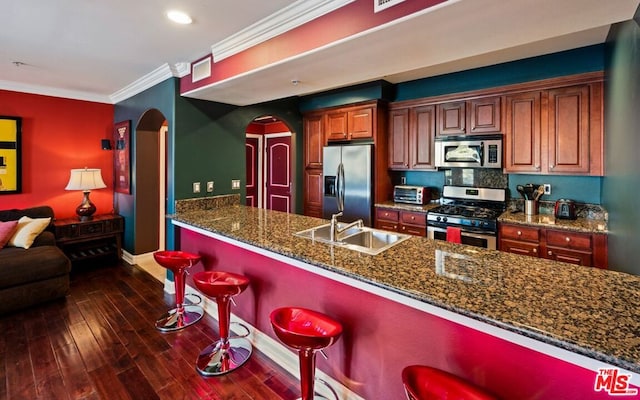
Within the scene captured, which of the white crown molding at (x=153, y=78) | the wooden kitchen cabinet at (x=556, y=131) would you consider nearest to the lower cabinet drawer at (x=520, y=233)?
the wooden kitchen cabinet at (x=556, y=131)

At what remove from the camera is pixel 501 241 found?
326cm

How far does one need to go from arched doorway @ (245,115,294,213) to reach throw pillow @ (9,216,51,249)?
11.1 feet

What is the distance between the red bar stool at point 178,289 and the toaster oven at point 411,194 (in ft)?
8.66

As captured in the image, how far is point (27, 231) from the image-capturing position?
3.57m

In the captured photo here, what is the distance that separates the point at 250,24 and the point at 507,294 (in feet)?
7.98

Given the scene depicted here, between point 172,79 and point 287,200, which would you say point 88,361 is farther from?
point 287,200

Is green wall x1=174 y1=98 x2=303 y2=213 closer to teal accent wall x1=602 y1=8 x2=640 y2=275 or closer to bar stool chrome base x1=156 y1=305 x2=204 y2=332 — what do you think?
bar stool chrome base x1=156 y1=305 x2=204 y2=332

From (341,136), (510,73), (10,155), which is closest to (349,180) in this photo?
(341,136)

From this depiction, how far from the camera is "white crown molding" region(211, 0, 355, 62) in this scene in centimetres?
203

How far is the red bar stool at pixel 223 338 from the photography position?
2201 millimetres

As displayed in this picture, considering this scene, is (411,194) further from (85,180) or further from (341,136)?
(85,180)

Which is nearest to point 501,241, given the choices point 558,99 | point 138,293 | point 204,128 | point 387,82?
point 558,99

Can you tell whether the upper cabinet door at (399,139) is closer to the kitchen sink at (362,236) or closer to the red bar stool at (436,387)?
the kitchen sink at (362,236)

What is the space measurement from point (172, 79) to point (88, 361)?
275cm
